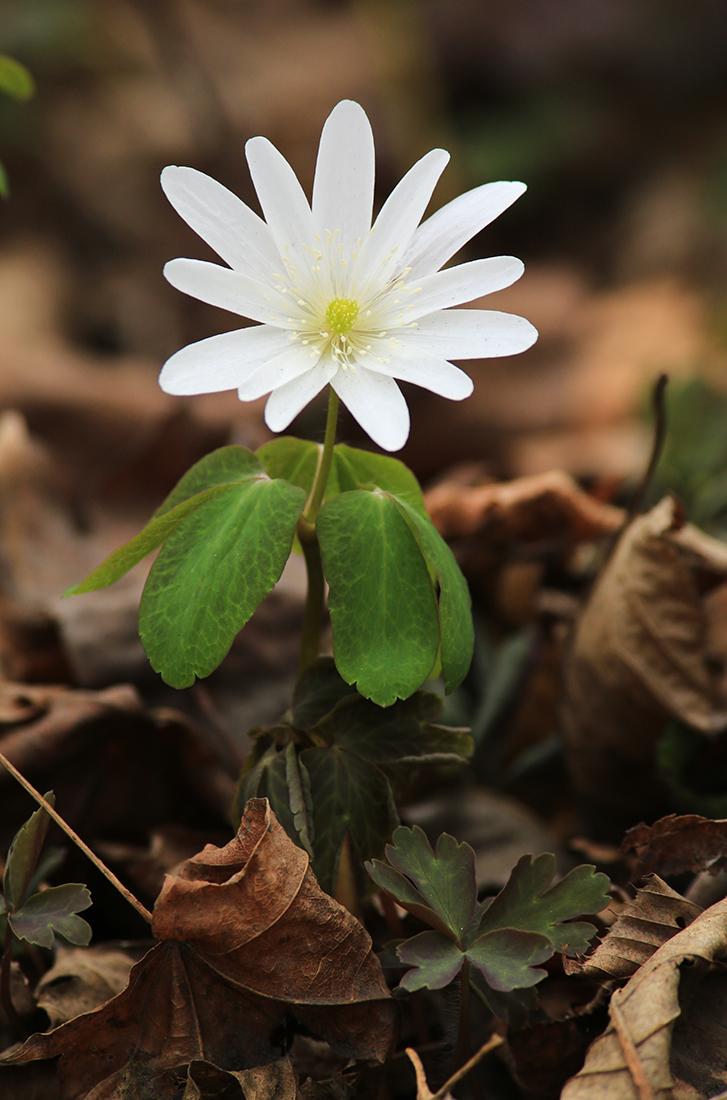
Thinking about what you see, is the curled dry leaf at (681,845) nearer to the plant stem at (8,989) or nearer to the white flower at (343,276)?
the white flower at (343,276)

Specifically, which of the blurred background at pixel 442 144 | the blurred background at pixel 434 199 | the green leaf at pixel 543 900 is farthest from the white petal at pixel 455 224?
the blurred background at pixel 442 144

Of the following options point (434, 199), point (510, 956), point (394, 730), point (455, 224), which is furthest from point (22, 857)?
point (434, 199)

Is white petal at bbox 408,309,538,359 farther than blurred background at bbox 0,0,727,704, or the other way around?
blurred background at bbox 0,0,727,704

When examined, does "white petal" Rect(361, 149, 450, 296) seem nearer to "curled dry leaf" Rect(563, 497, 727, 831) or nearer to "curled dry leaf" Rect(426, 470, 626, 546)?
"curled dry leaf" Rect(563, 497, 727, 831)

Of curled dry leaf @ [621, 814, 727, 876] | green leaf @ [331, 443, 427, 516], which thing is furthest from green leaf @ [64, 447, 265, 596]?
curled dry leaf @ [621, 814, 727, 876]

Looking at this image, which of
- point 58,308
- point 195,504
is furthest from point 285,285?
point 58,308

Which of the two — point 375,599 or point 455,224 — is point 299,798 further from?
point 455,224
